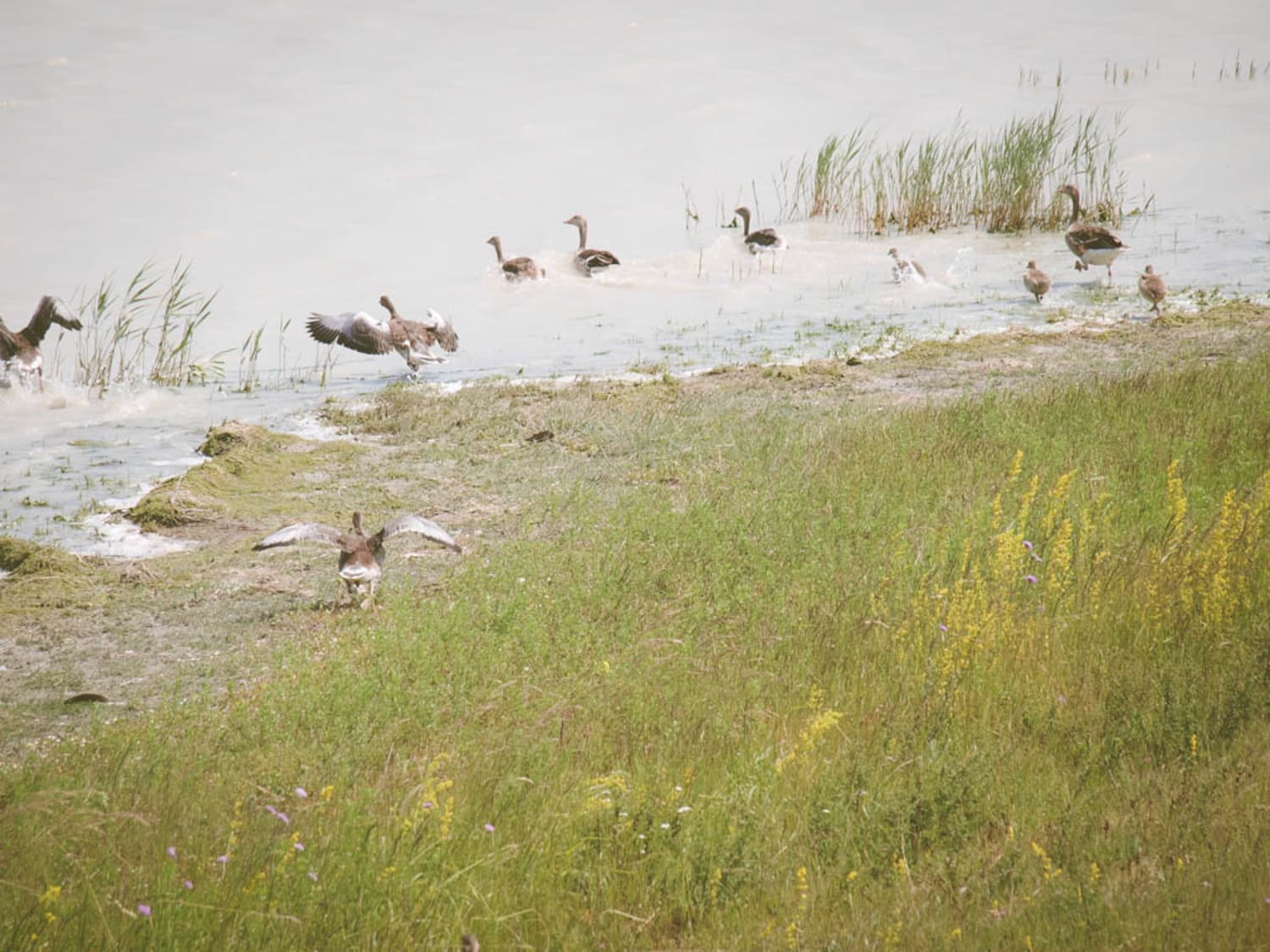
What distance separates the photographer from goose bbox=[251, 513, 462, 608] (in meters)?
7.46

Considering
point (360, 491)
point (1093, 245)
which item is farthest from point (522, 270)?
point (360, 491)

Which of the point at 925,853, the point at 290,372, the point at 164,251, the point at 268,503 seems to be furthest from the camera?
the point at 164,251

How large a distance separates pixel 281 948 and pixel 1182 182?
23269 mm

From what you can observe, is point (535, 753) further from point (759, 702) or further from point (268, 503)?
point (268, 503)

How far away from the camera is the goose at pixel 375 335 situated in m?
14.5

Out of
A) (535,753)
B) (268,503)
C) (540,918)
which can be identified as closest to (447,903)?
(540,918)

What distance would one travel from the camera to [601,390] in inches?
522

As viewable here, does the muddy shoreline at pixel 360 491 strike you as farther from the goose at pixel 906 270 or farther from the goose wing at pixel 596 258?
the goose wing at pixel 596 258

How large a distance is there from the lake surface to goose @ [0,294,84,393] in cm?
34

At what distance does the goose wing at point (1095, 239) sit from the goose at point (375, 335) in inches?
365

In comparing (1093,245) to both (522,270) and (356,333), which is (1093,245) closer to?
(522,270)

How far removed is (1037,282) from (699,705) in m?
12.5

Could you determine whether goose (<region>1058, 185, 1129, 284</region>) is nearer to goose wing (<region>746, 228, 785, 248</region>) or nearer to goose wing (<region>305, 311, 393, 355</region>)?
goose wing (<region>746, 228, 785, 248</region>)

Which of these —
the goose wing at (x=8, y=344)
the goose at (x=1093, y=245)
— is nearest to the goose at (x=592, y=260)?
the goose at (x=1093, y=245)
